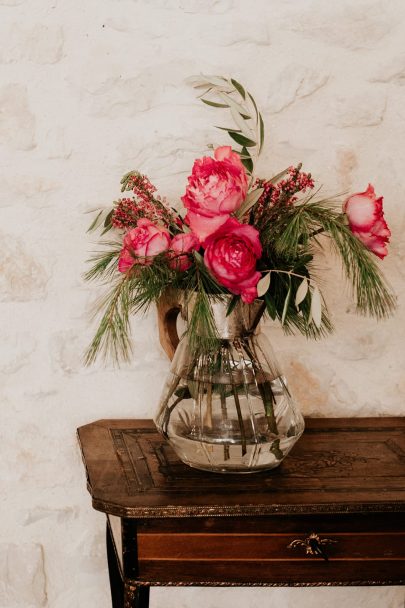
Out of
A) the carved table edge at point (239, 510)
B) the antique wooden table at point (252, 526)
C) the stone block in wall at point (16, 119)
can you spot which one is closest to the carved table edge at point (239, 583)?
the antique wooden table at point (252, 526)

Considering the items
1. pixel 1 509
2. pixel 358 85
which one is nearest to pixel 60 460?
pixel 1 509

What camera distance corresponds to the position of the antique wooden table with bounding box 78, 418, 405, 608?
4.08 ft

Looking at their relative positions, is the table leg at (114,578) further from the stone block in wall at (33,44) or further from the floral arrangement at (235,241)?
the stone block in wall at (33,44)

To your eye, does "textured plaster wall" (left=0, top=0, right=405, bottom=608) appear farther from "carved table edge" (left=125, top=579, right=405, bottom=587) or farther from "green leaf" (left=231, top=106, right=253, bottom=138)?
"carved table edge" (left=125, top=579, right=405, bottom=587)

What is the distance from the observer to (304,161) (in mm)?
1681

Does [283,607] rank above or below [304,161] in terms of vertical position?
below

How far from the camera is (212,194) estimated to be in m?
1.20

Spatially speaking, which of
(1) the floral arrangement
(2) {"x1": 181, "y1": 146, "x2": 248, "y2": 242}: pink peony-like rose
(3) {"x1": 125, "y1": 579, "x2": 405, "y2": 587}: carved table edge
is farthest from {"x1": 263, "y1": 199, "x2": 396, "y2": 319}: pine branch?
(3) {"x1": 125, "y1": 579, "x2": 405, "y2": 587}: carved table edge

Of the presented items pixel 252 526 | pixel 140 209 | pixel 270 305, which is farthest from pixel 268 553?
pixel 140 209

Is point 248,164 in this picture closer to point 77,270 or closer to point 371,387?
point 77,270

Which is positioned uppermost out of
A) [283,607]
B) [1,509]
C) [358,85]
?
[358,85]

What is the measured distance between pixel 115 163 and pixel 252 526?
0.84 m

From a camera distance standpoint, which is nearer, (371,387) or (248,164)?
(248,164)

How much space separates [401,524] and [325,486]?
15 centimetres
